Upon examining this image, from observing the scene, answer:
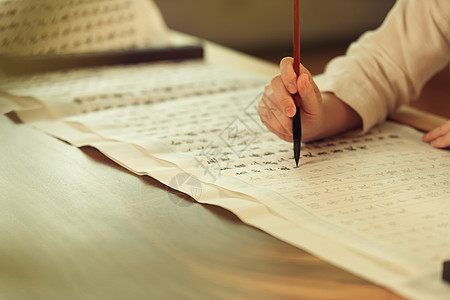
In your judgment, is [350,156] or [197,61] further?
[197,61]

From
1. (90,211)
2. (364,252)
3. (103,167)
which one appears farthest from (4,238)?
(364,252)

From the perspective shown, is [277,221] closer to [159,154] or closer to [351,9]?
[159,154]

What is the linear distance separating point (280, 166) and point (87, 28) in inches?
30.0

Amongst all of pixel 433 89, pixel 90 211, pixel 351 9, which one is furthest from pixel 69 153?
pixel 351 9

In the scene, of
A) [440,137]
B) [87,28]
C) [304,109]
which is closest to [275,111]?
[304,109]

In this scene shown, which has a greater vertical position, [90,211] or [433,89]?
[90,211]

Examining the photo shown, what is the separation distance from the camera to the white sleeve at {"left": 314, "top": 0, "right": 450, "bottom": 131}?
0.82 m

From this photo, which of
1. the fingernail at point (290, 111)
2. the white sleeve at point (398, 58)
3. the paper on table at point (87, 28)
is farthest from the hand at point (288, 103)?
the paper on table at point (87, 28)

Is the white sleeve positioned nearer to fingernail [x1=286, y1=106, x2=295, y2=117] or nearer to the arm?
the arm

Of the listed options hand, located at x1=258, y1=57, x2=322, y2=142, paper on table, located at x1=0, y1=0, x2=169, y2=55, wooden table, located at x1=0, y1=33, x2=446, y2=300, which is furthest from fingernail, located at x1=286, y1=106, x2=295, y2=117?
paper on table, located at x1=0, y1=0, x2=169, y2=55

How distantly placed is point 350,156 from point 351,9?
2.53 meters

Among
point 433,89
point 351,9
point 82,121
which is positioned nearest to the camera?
point 82,121

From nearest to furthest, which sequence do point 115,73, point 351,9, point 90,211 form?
point 90,211
point 115,73
point 351,9

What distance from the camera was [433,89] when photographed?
2672 mm
